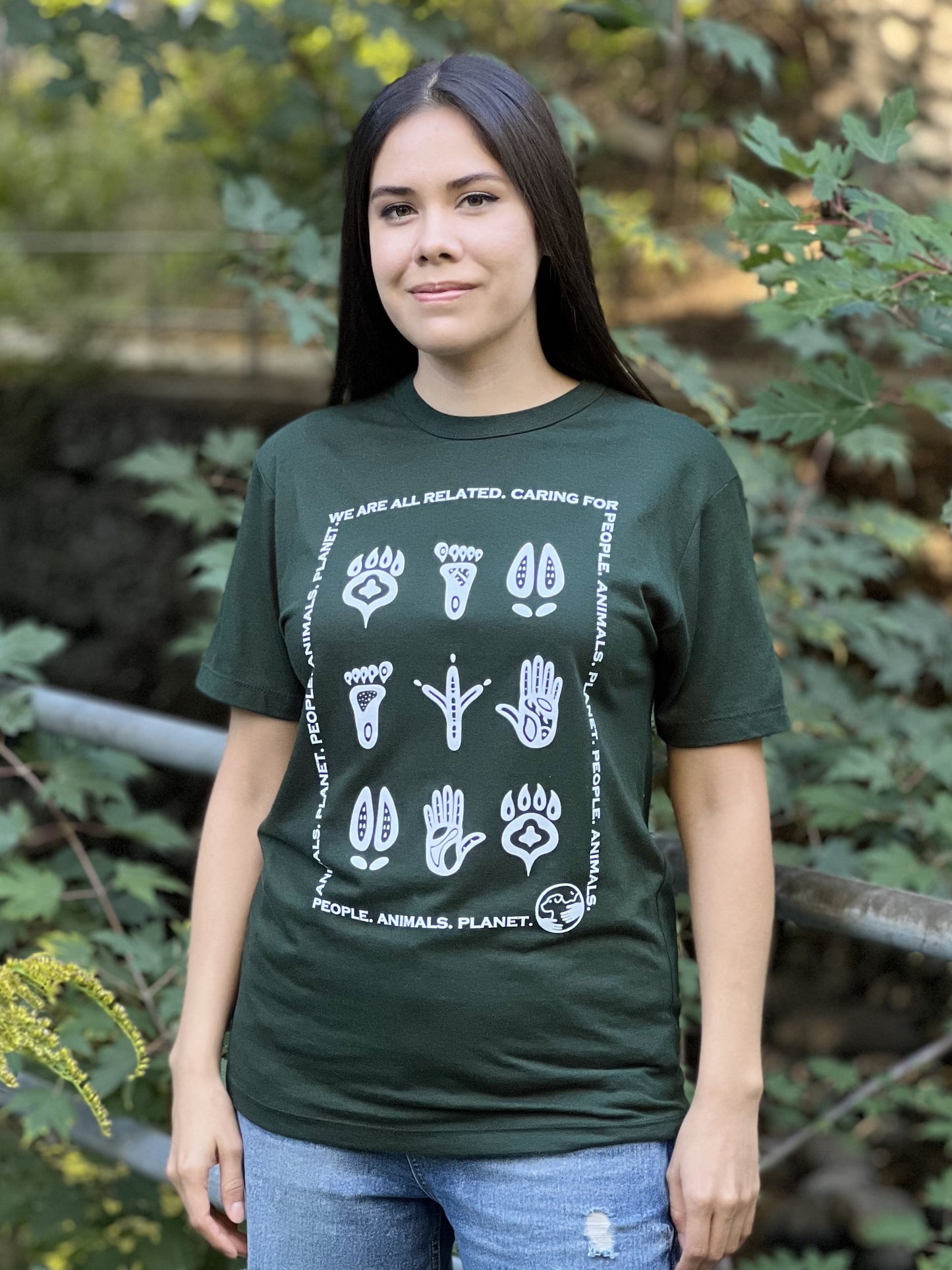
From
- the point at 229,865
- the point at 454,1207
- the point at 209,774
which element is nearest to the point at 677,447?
the point at 229,865

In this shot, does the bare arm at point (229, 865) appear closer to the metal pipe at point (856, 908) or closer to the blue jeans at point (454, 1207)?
the blue jeans at point (454, 1207)

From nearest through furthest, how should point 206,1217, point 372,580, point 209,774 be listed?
point 372,580 → point 206,1217 → point 209,774

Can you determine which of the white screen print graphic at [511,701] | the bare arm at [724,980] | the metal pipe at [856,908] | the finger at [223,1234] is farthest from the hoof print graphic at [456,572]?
the finger at [223,1234]

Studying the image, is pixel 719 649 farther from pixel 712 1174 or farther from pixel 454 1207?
pixel 454 1207

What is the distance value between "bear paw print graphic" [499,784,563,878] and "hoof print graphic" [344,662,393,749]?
0.15 meters

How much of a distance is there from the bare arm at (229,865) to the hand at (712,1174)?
0.52m

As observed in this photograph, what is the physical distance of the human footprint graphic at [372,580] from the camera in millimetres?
1365

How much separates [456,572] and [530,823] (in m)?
0.25

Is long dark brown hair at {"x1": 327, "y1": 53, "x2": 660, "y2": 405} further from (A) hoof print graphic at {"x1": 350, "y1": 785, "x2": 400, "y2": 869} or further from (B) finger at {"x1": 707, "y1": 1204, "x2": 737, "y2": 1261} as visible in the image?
(B) finger at {"x1": 707, "y1": 1204, "x2": 737, "y2": 1261}

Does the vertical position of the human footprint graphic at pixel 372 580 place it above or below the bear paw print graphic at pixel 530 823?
above

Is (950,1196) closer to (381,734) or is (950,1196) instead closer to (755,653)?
(755,653)

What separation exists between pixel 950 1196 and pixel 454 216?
1.63 metres

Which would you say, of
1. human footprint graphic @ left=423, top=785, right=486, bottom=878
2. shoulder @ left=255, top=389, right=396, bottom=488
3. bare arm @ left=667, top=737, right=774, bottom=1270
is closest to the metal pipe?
bare arm @ left=667, top=737, right=774, bottom=1270

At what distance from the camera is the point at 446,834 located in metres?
1.31
